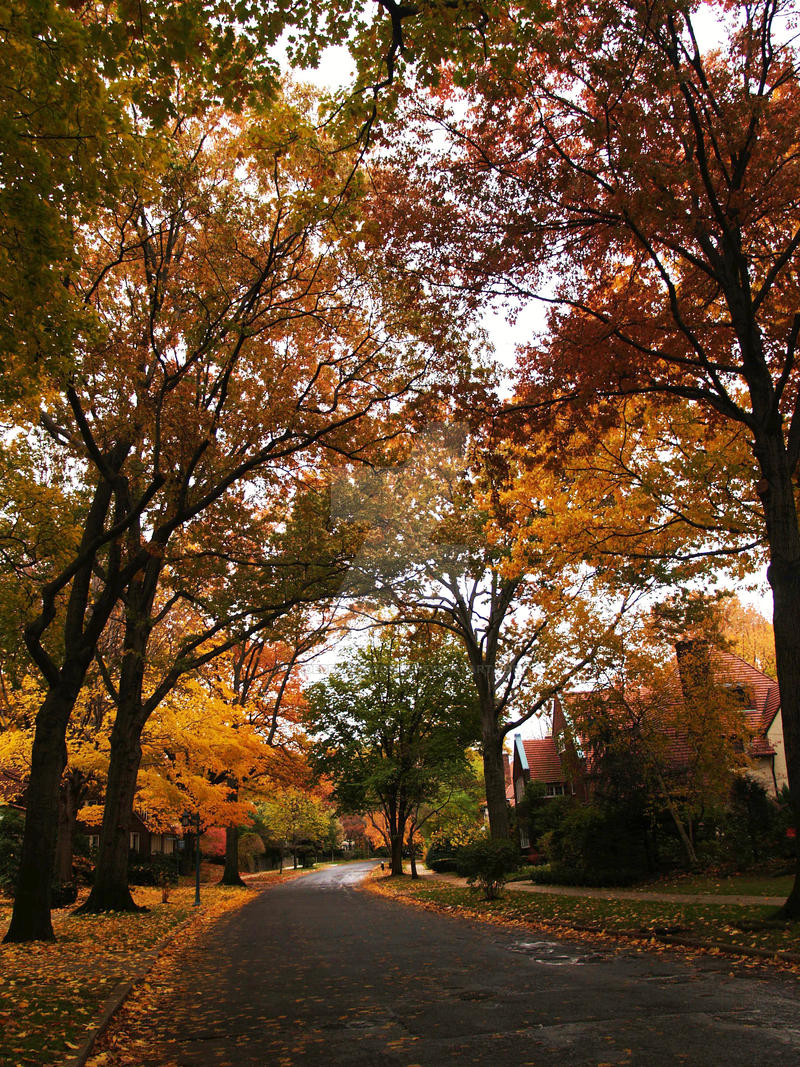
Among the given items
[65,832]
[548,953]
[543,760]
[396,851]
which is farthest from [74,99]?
[543,760]

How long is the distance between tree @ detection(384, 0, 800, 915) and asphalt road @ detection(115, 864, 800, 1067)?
11.4 ft

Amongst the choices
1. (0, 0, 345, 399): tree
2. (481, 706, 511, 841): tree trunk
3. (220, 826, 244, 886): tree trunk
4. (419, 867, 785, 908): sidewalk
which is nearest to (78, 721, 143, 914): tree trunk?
(481, 706, 511, 841): tree trunk

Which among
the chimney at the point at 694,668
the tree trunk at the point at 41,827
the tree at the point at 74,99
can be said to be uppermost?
the tree at the point at 74,99

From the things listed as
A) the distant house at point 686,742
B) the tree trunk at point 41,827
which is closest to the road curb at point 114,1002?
the tree trunk at point 41,827

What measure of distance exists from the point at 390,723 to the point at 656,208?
29.3 m

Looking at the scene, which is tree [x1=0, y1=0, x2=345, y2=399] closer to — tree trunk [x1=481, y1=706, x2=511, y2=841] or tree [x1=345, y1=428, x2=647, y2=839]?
tree [x1=345, y1=428, x2=647, y2=839]

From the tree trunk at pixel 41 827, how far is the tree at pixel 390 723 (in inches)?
834

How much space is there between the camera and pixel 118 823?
17359mm

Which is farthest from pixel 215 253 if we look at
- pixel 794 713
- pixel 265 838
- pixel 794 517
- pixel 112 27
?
pixel 265 838

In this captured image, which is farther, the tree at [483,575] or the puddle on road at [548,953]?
the tree at [483,575]

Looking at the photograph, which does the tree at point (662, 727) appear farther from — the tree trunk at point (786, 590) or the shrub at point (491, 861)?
the tree trunk at point (786, 590)

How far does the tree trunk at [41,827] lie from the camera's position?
1181 centimetres

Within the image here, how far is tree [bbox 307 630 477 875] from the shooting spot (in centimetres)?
3331

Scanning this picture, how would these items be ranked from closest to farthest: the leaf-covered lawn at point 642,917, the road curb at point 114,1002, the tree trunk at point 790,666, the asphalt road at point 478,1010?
1. the asphalt road at point 478,1010
2. the road curb at point 114,1002
3. the leaf-covered lawn at point 642,917
4. the tree trunk at point 790,666
